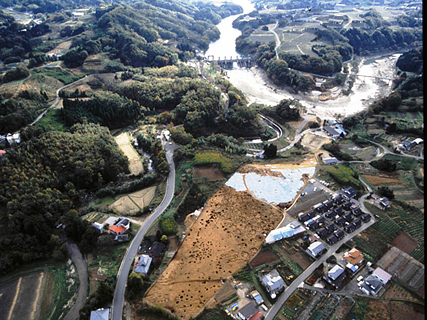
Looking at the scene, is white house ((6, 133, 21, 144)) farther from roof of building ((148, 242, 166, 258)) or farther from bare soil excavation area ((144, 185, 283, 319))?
bare soil excavation area ((144, 185, 283, 319))

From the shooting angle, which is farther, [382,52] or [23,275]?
[382,52]

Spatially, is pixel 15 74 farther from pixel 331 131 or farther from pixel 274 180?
pixel 331 131

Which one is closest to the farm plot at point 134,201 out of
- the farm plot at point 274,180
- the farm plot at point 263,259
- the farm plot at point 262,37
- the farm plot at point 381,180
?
the farm plot at point 274,180

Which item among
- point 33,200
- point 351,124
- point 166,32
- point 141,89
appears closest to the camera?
point 33,200

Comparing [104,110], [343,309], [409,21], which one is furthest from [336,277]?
[409,21]

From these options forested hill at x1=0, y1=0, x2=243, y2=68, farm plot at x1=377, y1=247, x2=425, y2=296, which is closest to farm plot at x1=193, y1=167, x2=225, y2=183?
farm plot at x1=377, y1=247, x2=425, y2=296

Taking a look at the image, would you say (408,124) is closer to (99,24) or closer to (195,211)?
(195,211)

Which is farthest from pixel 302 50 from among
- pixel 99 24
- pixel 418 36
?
pixel 99 24
